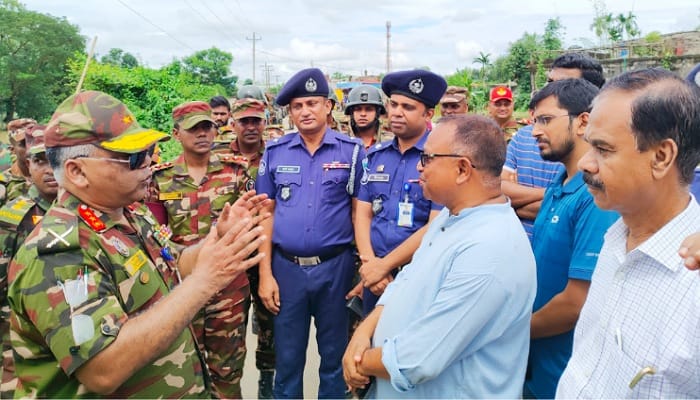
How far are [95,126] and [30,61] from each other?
42.0 metres

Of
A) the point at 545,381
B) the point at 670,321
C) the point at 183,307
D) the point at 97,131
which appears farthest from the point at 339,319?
the point at 670,321

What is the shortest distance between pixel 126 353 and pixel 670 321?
156 centimetres

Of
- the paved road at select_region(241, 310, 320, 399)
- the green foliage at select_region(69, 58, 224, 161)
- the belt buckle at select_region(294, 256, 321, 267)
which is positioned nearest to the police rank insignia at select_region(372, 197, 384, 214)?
the belt buckle at select_region(294, 256, 321, 267)

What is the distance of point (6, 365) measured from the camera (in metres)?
2.46

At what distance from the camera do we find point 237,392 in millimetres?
3502

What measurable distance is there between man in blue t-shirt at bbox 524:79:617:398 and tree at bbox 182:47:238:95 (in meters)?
48.2

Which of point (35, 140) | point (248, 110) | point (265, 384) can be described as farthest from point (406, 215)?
point (35, 140)

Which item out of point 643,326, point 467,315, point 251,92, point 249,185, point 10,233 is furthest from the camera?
point 251,92

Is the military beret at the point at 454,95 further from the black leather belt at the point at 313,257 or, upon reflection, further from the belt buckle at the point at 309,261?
the belt buckle at the point at 309,261

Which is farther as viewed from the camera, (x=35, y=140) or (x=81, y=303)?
(x=35, y=140)

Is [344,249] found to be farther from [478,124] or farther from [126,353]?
[126,353]

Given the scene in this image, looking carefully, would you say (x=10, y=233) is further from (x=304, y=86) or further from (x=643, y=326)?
(x=643, y=326)

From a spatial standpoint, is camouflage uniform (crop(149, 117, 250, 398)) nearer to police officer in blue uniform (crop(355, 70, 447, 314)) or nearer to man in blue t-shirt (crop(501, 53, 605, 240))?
police officer in blue uniform (crop(355, 70, 447, 314))

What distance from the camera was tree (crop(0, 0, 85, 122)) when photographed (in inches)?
1339
